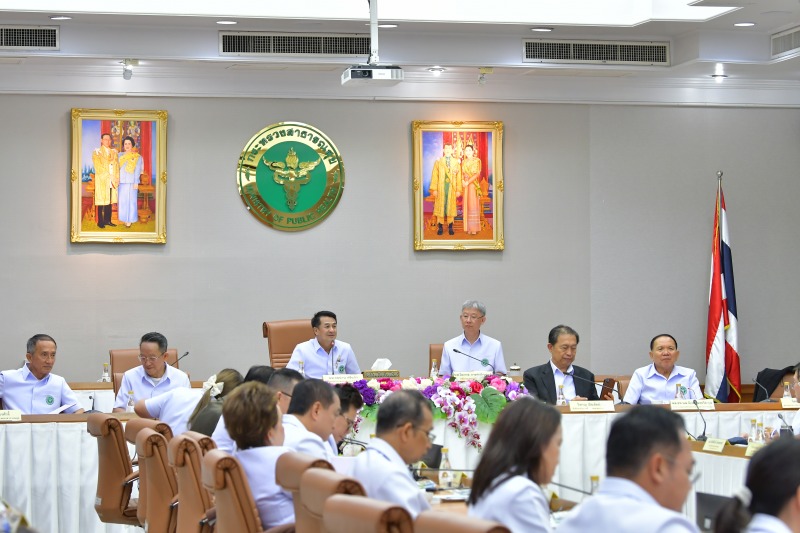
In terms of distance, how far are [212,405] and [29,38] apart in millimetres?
4200

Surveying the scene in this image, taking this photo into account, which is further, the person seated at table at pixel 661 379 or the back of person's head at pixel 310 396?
the person seated at table at pixel 661 379

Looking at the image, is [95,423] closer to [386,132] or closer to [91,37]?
[91,37]

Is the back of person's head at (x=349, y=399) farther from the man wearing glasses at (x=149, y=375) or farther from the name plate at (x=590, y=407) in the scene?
the man wearing glasses at (x=149, y=375)

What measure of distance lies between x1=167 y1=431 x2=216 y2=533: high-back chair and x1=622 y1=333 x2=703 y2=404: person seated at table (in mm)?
3982

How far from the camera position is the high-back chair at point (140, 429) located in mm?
5699

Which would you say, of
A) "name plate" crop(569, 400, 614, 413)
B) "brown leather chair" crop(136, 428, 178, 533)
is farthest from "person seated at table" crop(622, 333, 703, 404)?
"brown leather chair" crop(136, 428, 178, 533)

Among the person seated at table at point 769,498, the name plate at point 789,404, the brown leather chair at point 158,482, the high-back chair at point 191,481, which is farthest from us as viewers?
the name plate at point 789,404

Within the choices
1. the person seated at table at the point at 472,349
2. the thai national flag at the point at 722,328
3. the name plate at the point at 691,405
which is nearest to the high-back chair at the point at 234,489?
the name plate at the point at 691,405

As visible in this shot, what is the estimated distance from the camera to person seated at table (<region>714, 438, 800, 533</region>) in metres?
2.41

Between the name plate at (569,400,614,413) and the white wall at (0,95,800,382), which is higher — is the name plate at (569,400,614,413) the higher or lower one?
the lower one

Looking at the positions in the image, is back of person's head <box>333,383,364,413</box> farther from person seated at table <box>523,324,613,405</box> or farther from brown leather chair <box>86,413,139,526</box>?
person seated at table <box>523,324,613,405</box>

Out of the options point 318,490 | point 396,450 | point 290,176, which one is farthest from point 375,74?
point 318,490

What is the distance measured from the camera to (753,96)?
10656 mm

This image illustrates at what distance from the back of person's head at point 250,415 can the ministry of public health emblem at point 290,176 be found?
217 inches
